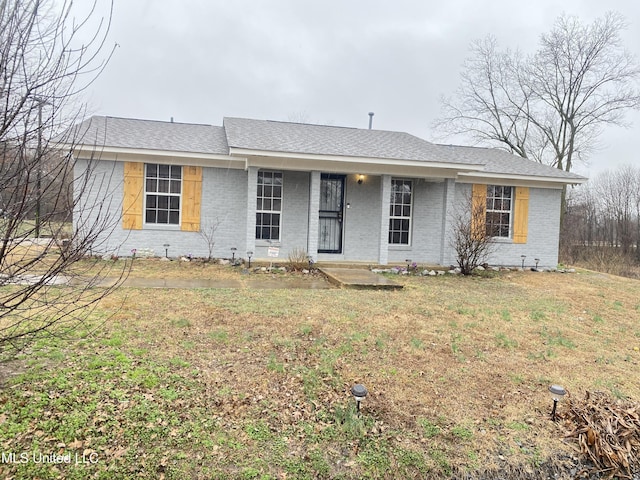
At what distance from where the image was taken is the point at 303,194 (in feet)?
38.0

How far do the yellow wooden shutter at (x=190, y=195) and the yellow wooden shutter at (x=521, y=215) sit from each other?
980cm

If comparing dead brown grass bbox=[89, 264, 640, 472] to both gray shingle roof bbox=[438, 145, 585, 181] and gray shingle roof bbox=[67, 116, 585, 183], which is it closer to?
gray shingle roof bbox=[67, 116, 585, 183]

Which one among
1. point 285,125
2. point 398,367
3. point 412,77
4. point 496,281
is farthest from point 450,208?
point 412,77

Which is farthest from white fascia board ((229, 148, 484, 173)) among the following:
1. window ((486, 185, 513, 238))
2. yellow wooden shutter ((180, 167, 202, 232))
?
window ((486, 185, 513, 238))

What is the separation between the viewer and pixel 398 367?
4.29 meters

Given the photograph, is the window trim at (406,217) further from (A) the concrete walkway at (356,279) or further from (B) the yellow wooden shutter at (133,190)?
(B) the yellow wooden shutter at (133,190)

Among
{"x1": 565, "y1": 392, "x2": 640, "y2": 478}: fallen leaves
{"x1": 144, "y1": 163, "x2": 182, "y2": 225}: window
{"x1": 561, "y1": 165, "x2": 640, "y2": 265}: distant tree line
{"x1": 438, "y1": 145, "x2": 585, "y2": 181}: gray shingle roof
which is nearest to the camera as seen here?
{"x1": 565, "y1": 392, "x2": 640, "y2": 478}: fallen leaves

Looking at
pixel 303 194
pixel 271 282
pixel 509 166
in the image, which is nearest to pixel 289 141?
pixel 303 194

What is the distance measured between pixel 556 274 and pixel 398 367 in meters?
10.4

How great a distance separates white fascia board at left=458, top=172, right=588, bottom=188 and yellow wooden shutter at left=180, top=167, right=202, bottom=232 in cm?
776

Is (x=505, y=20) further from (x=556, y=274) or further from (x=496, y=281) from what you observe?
(x=496, y=281)

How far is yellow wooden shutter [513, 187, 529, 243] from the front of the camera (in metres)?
12.7

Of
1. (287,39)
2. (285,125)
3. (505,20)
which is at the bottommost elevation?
(285,125)

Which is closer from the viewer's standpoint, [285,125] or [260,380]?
[260,380]
